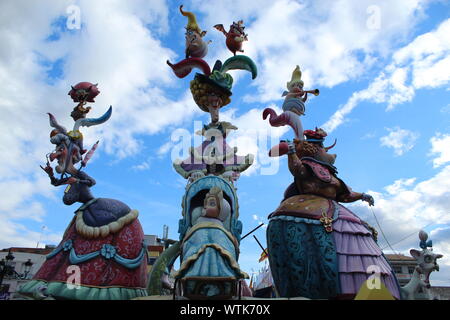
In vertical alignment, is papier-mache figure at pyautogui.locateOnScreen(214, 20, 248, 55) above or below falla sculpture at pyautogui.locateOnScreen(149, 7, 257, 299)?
above

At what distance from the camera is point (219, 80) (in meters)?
5.77

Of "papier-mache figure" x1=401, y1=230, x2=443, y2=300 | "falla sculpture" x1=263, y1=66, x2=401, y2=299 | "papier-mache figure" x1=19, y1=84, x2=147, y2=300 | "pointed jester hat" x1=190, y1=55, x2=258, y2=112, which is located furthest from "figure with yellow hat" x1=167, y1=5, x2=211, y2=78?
"papier-mache figure" x1=401, y1=230, x2=443, y2=300

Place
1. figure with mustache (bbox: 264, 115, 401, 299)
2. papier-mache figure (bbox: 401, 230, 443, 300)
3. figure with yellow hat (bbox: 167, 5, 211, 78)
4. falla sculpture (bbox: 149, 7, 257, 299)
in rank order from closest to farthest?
falla sculpture (bbox: 149, 7, 257, 299) → figure with mustache (bbox: 264, 115, 401, 299) → papier-mache figure (bbox: 401, 230, 443, 300) → figure with yellow hat (bbox: 167, 5, 211, 78)

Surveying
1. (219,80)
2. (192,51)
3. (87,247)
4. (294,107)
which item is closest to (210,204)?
(87,247)

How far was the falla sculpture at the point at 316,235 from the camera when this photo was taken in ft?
14.4

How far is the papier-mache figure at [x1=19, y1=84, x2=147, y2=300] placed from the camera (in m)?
4.42

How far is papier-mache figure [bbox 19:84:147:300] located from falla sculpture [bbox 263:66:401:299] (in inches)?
75.9

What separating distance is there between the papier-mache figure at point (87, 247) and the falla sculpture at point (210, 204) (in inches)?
15.8

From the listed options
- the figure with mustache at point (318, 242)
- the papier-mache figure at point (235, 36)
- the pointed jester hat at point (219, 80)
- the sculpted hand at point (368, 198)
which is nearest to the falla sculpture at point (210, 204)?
the pointed jester hat at point (219, 80)

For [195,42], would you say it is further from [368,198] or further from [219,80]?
[368,198]

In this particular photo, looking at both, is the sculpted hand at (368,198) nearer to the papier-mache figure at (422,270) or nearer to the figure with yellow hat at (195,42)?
the papier-mache figure at (422,270)

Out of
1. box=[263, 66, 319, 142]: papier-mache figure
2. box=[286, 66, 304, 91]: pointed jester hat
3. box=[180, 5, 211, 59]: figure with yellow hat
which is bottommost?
box=[263, 66, 319, 142]: papier-mache figure

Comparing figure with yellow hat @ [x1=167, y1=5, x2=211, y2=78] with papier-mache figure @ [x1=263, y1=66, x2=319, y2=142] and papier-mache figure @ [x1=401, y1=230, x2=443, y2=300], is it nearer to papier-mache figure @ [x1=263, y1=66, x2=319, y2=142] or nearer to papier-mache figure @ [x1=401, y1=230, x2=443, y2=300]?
papier-mache figure @ [x1=263, y1=66, x2=319, y2=142]
